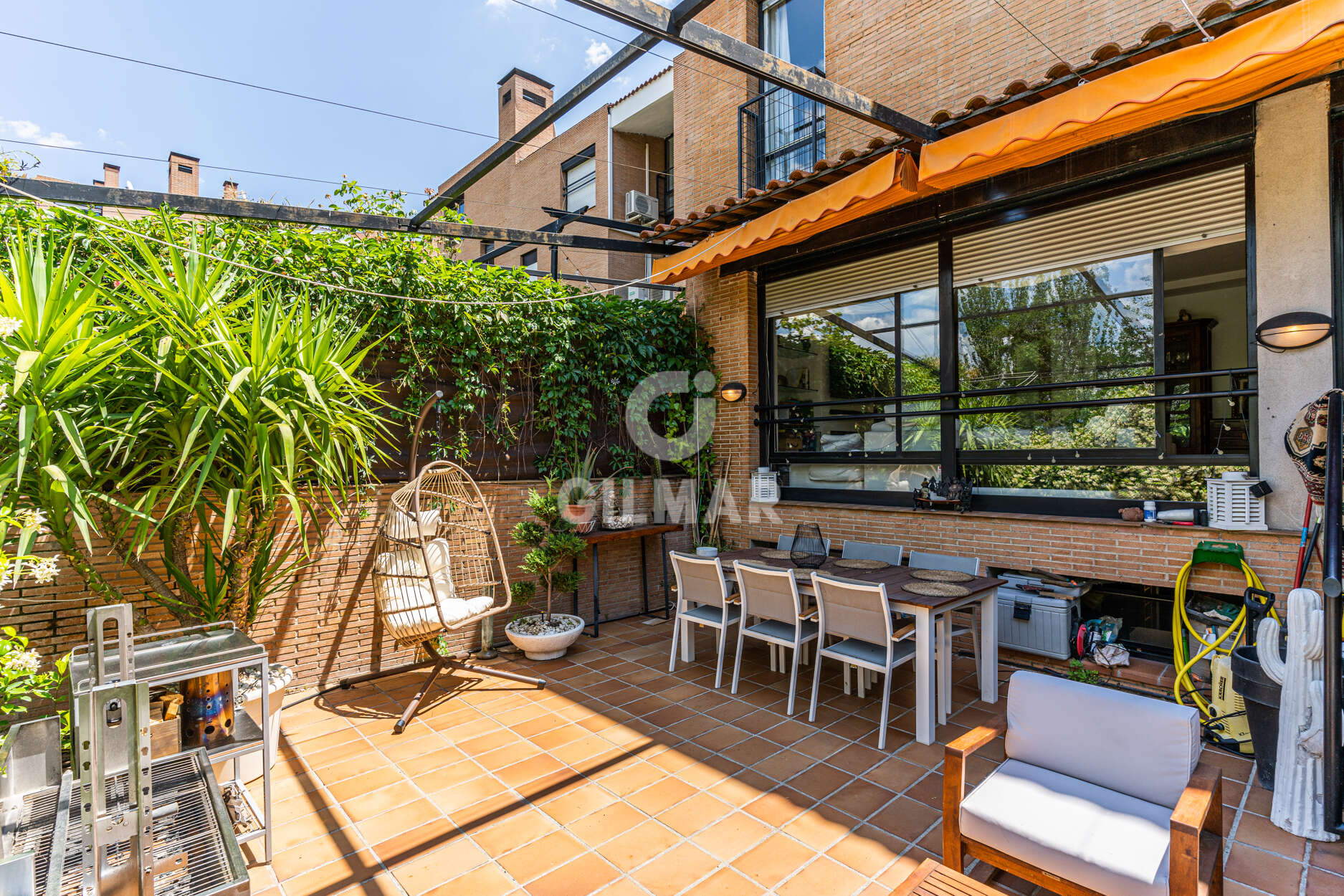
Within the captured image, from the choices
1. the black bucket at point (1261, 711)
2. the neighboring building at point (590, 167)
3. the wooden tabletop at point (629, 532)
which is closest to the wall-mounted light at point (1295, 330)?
the black bucket at point (1261, 711)

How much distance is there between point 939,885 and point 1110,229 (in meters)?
4.65

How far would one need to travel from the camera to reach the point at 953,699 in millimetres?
4230

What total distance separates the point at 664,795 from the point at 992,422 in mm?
3974

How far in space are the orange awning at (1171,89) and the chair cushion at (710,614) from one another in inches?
132

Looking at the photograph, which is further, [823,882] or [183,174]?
[183,174]

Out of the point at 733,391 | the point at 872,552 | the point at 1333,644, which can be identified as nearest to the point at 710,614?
the point at 872,552

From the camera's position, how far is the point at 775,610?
4184mm

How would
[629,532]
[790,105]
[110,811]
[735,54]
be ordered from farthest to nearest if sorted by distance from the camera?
[790,105]
[629,532]
[735,54]
[110,811]

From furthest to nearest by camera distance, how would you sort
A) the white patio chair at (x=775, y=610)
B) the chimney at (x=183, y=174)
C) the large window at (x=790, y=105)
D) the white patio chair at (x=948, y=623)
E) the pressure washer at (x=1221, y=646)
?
the chimney at (x=183, y=174), the large window at (x=790, y=105), the white patio chair at (x=775, y=610), the white patio chair at (x=948, y=623), the pressure washer at (x=1221, y=646)

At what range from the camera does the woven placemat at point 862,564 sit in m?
4.62

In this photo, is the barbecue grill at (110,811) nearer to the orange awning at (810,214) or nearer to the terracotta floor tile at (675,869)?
the terracotta floor tile at (675,869)

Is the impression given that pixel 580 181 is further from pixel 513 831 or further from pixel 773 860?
pixel 773 860

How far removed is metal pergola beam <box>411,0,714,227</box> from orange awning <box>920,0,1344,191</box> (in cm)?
190

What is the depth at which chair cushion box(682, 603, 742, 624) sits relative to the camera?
4.64m
